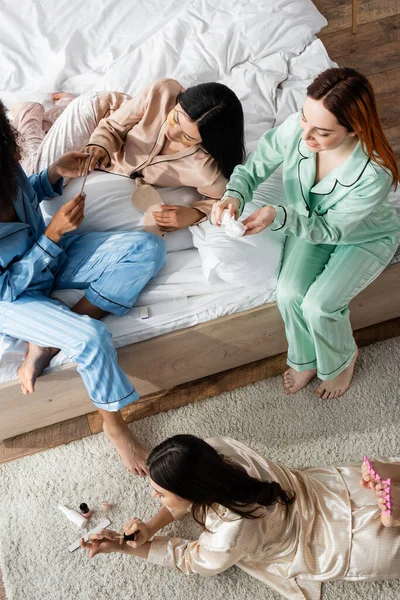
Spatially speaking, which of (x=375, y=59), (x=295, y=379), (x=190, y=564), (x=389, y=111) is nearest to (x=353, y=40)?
(x=375, y=59)

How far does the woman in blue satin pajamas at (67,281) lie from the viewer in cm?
159

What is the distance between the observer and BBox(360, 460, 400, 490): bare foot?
4.91ft

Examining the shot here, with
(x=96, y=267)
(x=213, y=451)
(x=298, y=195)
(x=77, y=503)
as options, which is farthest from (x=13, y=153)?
(x=77, y=503)

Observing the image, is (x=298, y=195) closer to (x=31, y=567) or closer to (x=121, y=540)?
(x=121, y=540)

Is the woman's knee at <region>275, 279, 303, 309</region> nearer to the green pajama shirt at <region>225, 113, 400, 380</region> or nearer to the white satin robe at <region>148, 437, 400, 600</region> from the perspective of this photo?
the green pajama shirt at <region>225, 113, 400, 380</region>

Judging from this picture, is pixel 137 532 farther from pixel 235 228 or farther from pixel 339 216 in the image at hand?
pixel 339 216

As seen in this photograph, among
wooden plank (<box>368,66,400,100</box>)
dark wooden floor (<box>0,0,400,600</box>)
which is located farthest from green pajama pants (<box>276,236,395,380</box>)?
wooden plank (<box>368,66,400,100</box>)

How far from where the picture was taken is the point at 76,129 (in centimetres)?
188

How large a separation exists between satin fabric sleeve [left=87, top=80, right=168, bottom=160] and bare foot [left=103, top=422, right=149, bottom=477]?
759 mm

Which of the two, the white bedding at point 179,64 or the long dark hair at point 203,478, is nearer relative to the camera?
the long dark hair at point 203,478

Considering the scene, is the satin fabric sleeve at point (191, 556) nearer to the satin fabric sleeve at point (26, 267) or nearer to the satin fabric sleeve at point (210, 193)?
the satin fabric sleeve at point (26, 267)

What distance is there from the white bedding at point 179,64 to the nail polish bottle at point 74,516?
19.1 inches

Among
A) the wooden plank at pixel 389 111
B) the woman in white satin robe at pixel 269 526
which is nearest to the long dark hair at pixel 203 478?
the woman in white satin robe at pixel 269 526

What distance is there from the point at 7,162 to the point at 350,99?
30.9 inches
